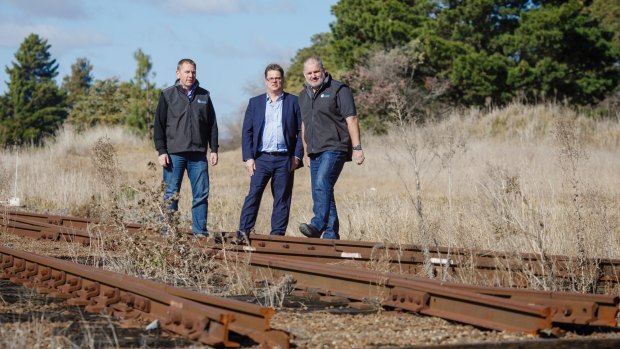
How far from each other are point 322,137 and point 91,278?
13.3 feet

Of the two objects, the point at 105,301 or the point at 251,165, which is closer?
the point at 105,301

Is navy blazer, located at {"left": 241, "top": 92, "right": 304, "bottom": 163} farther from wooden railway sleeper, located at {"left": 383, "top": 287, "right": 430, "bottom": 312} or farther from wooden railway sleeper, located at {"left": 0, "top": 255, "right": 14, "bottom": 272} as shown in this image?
wooden railway sleeper, located at {"left": 383, "top": 287, "right": 430, "bottom": 312}

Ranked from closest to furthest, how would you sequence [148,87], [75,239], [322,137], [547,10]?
[322,137]
[75,239]
[547,10]
[148,87]

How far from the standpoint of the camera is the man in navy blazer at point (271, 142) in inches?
432

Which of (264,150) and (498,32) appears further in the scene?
(498,32)

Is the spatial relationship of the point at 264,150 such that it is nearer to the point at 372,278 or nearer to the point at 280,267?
the point at 280,267

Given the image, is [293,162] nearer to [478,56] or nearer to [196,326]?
[196,326]

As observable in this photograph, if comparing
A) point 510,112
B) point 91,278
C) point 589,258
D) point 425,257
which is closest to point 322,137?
point 425,257

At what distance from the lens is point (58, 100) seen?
93312mm

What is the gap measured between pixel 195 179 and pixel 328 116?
6.56 ft

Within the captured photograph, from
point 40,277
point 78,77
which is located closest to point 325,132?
point 40,277

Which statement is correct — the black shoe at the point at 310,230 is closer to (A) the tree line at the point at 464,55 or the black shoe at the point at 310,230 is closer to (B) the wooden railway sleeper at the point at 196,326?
(B) the wooden railway sleeper at the point at 196,326

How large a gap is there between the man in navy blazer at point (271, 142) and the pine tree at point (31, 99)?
58.7 meters

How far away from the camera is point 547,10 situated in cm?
4191
